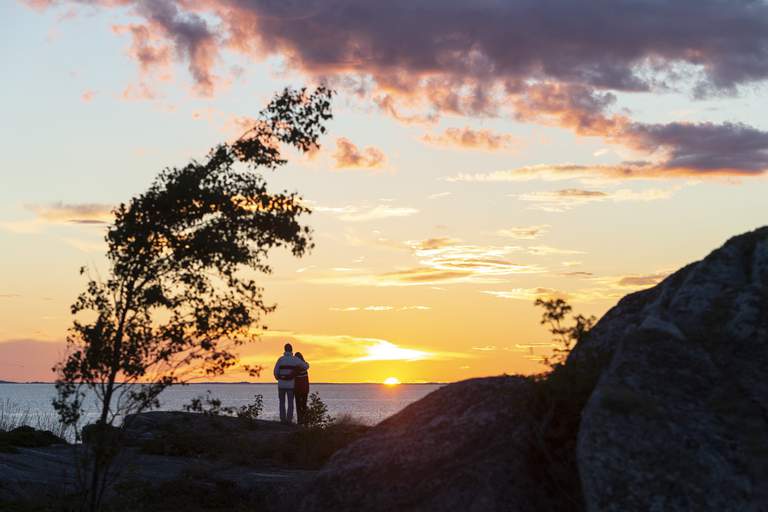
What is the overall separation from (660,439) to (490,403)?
3.31 metres

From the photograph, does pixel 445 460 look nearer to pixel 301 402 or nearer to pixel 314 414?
pixel 314 414

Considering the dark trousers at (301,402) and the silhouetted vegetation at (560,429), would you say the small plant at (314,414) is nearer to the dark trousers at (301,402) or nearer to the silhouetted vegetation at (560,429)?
the dark trousers at (301,402)

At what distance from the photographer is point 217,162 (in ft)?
48.3

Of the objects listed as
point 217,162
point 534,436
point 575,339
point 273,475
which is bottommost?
point 273,475

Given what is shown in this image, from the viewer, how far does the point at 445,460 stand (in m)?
11.3

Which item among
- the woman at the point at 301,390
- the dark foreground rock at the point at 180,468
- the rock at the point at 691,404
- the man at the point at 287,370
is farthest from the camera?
the woman at the point at 301,390

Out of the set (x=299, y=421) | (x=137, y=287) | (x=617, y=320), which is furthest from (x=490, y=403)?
(x=299, y=421)

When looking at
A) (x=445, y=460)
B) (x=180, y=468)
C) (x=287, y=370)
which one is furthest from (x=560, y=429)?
(x=287, y=370)

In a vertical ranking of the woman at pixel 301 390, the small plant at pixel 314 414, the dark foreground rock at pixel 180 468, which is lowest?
the dark foreground rock at pixel 180 468

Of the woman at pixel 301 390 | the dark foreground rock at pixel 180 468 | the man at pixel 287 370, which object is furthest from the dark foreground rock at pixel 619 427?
the woman at pixel 301 390

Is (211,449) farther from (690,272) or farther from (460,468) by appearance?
(690,272)

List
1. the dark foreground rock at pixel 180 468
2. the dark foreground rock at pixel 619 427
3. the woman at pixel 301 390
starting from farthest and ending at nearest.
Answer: the woman at pixel 301 390 → the dark foreground rock at pixel 180 468 → the dark foreground rock at pixel 619 427

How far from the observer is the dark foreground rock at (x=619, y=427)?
8.67 metres

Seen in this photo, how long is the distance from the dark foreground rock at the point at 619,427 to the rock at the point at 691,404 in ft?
0.05
